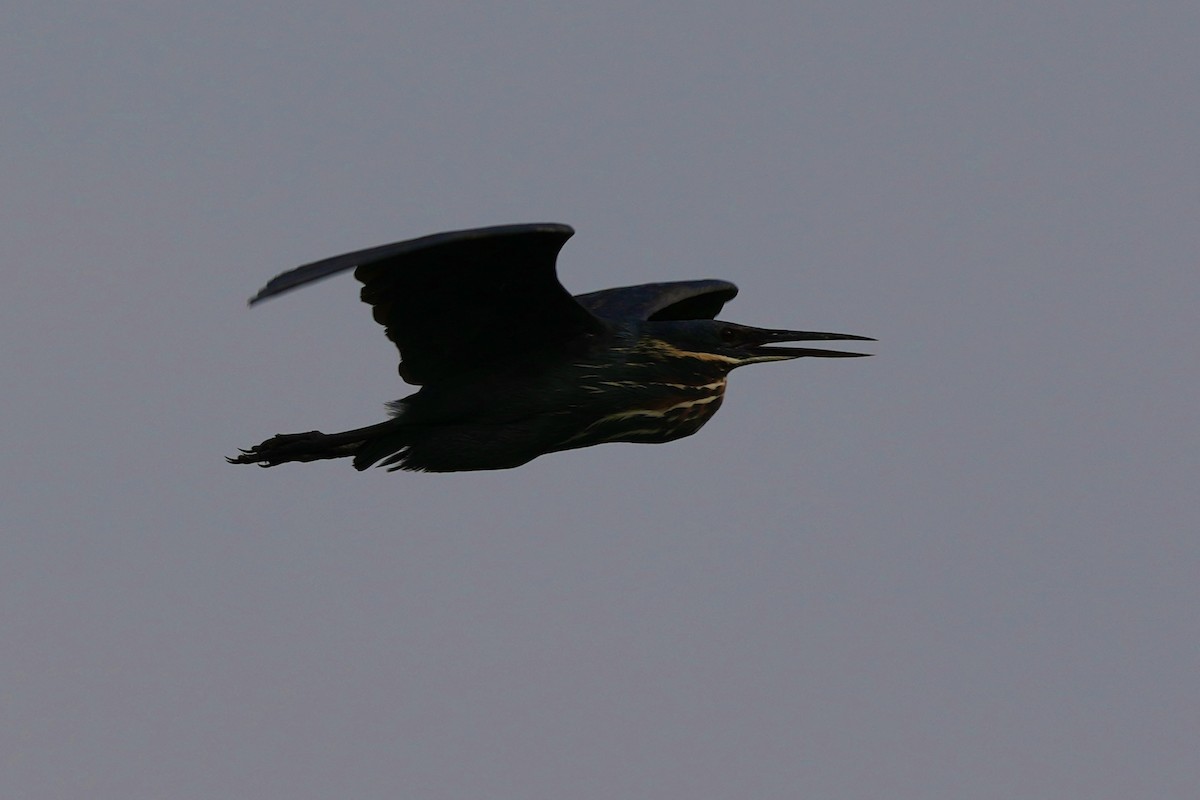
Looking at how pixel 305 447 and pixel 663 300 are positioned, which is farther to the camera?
pixel 663 300

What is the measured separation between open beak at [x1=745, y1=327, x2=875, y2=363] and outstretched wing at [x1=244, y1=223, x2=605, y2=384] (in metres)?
1.11

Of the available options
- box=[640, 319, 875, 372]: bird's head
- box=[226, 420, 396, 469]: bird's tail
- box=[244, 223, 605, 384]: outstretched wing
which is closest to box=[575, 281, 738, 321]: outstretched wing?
box=[640, 319, 875, 372]: bird's head

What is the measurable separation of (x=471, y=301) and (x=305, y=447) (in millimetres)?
1575

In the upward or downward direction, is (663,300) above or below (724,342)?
above

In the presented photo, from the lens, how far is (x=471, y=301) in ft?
37.4

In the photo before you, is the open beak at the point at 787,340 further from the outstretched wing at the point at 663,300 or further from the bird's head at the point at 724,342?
the outstretched wing at the point at 663,300

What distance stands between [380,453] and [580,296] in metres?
2.54

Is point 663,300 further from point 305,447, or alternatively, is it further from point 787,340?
point 305,447

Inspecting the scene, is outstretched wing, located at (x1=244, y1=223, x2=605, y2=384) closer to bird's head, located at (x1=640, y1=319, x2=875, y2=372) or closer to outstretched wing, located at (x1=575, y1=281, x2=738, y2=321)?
bird's head, located at (x1=640, y1=319, x2=875, y2=372)

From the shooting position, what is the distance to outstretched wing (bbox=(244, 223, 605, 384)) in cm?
1102

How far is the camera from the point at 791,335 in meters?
12.5

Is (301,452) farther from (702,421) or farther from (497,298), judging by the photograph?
(702,421)

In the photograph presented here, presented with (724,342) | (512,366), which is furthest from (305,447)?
(724,342)

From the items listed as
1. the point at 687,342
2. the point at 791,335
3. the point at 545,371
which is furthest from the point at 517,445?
the point at 791,335
